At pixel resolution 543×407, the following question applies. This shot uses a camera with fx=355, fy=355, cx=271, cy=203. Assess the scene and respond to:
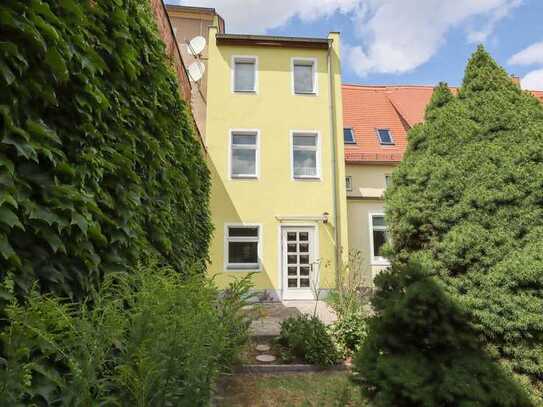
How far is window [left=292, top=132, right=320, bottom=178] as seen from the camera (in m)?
10.9

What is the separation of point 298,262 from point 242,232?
6.14 feet

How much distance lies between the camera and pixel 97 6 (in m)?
2.01

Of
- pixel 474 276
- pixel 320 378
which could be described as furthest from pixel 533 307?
pixel 320 378

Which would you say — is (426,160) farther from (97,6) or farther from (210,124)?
(210,124)

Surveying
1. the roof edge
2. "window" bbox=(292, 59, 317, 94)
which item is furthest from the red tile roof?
the roof edge

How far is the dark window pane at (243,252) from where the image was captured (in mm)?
10383

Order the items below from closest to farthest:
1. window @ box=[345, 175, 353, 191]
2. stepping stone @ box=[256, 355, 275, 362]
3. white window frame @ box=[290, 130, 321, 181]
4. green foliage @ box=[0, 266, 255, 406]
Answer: green foliage @ box=[0, 266, 255, 406] < stepping stone @ box=[256, 355, 275, 362] < white window frame @ box=[290, 130, 321, 181] < window @ box=[345, 175, 353, 191]

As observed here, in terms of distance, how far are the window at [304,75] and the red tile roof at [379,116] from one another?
2.60m

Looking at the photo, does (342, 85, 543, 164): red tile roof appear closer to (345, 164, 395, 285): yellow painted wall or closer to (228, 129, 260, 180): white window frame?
(345, 164, 395, 285): yellow painted wall

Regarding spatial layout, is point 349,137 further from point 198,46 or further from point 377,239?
point 198,46

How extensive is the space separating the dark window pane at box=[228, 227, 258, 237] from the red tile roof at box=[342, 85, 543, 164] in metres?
4.01

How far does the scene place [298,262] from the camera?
1044cm

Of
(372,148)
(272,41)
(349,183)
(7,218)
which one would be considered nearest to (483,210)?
(7,218)

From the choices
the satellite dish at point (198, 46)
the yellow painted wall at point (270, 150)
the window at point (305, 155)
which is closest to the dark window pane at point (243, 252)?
the yellow painted wall at point (270, 150)
